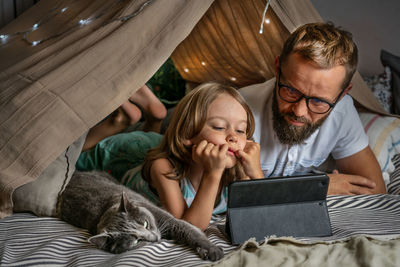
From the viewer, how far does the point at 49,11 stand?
2.05 m

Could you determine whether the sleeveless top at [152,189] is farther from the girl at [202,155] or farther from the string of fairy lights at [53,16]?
the string of fairy lights at [53,16]

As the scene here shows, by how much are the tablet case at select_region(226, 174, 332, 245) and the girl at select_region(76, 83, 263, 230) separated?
0.17m

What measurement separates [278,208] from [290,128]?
1.79ft

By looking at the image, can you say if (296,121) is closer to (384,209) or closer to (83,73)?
(384,209)

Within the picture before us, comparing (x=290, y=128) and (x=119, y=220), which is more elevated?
(x=119, y=220)

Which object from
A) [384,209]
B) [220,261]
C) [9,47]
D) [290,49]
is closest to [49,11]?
[9,47]

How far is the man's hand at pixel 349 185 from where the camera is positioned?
5.81ft

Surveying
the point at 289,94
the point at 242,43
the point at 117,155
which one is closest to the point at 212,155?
the point at 289,94

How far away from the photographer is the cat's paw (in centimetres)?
109

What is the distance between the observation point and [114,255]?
44.4 inches

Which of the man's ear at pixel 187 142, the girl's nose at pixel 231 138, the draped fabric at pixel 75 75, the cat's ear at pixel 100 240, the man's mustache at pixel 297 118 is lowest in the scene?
the man's mustache at pixel 297 118

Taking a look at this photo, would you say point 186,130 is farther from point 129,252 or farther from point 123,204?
point 129,252

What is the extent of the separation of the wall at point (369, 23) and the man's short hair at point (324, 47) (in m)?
1.64

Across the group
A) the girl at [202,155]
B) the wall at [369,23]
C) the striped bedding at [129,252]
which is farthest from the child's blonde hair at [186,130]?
the wall at [369,23]
